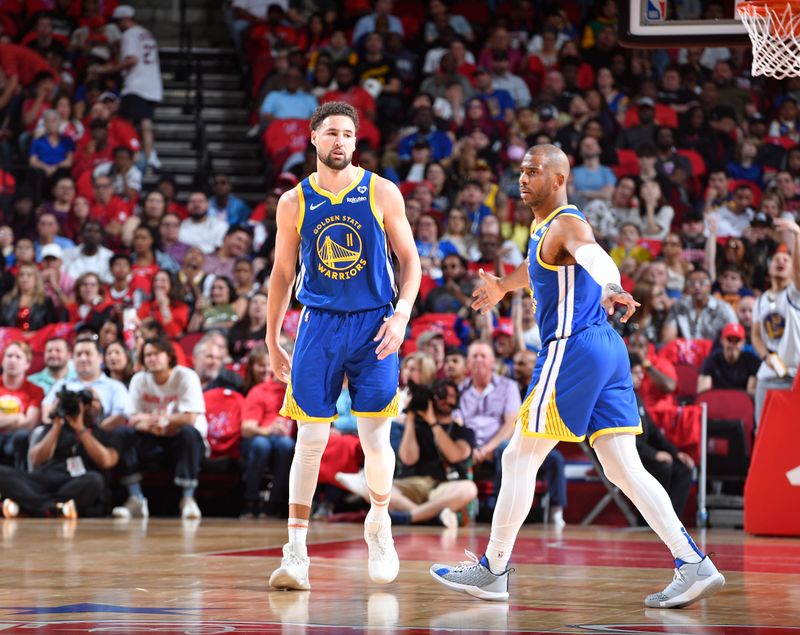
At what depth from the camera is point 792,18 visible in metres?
7.36

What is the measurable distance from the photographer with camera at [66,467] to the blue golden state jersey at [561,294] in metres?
6.54

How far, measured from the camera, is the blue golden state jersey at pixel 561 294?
218 inches

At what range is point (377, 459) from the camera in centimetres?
610

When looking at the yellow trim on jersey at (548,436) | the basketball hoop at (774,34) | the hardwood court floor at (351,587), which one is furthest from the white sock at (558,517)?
the yellow trim on jersey at (548,436)

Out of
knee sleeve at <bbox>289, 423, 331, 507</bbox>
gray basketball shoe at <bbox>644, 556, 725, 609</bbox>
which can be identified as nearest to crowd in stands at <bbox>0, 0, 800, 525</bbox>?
knee sleeve at <bbox>289, 423, 331, 507</bbox>

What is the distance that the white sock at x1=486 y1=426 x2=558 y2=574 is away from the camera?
5551 millimetres

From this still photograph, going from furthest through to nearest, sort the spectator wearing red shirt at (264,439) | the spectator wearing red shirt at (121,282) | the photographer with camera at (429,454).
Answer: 1. the spectator wearing red shirt at (121,282)
2. the spectator wearing red shirt at (264,439)
3. the photographer with camera at (429,454)

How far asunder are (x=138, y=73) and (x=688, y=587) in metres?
13.3

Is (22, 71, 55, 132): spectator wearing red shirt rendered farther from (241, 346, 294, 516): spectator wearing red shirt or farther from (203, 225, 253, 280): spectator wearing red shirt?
(241, 346, 294, 516): spectator wearing red shirt

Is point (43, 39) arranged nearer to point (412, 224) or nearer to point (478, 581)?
point (412, 224)

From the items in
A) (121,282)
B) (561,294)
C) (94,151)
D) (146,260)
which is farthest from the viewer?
(94,151)

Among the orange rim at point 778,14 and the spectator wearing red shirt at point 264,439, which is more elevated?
the orange rim at point 778,14

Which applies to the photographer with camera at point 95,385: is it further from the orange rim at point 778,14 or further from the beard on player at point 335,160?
the orange rim at point 778,14

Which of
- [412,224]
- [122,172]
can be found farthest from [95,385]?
[122,172]
